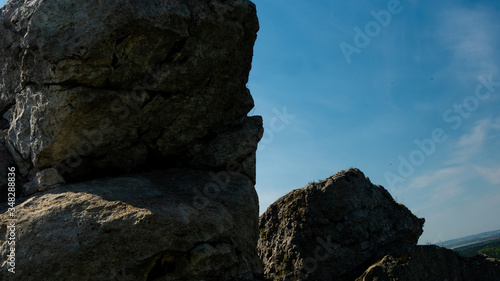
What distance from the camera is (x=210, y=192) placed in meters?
12.1

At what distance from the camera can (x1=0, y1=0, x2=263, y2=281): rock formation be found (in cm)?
889

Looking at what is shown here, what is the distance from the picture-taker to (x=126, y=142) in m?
12.2

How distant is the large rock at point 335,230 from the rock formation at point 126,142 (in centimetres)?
633

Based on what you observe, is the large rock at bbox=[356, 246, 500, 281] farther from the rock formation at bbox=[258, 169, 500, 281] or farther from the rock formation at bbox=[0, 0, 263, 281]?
the rock formation at bbox=[0, 0, 263, 281]

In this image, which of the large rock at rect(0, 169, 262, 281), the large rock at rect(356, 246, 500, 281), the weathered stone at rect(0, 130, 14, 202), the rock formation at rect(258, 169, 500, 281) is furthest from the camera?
the rock formation at rect(258, 169, 500, 281)

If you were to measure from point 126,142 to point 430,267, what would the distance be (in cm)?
1419

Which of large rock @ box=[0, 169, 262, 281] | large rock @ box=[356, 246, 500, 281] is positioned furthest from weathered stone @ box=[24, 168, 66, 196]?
large rock @ box=[356, 246, 500, 281]

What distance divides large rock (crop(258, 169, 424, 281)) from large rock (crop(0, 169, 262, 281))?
6699 millimetres

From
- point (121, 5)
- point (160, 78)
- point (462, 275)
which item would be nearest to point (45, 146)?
point (160, 78)

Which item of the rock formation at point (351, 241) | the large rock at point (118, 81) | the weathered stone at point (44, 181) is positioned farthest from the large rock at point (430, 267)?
the weathered stone at point (44, 181)

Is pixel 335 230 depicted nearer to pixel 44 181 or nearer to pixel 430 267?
pixel 430 267

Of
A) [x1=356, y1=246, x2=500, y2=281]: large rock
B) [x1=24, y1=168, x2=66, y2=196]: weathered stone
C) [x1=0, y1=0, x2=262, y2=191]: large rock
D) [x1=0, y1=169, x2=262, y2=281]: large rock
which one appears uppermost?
[x1=0, y1=0, x2=262, y2=191]: large rock

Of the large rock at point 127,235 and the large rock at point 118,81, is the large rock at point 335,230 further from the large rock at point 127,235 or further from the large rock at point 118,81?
the large rock at point 127,235

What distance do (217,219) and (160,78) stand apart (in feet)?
17.1
